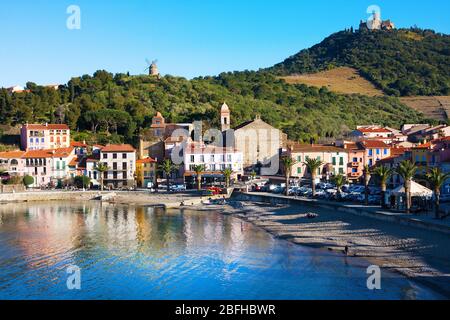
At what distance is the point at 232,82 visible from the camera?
132 meters

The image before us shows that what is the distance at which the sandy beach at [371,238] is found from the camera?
83.8ft

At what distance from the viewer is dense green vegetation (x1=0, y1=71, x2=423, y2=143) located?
85.2 metres

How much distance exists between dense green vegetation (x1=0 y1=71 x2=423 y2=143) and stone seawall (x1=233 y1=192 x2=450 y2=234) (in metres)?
34.1

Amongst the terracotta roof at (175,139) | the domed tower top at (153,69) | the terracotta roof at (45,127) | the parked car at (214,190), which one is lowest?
the parked car at (214,190)

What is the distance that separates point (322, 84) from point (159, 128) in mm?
79498

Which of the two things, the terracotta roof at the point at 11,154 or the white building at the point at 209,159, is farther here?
the terracotta roof at the point at 11,154

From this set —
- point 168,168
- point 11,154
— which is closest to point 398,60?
point 168,168

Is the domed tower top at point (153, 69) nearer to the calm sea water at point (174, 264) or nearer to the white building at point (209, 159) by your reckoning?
the white building at point (209, 159)

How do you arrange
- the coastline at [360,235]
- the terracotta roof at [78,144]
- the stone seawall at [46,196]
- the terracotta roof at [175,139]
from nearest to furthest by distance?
the coastline at [360,235] → the stone seawall at [46,196] → the terracotta roof at [175,139] → the terracotta roof at [78,144]

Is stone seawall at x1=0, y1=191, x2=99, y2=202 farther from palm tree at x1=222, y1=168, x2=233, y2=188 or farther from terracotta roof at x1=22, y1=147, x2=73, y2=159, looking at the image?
palm tree at x1=222, y1=168, x2=233, y2=188

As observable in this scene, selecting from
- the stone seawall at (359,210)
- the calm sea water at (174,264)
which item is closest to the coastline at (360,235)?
the stone seawall at (359,210)

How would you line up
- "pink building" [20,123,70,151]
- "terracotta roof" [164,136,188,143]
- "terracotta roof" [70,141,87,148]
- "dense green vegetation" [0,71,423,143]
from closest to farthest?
"terracotta roof" [164,136,188,143] → "terracotta roof" [70,141,87,148] → "pink building" [20,123,70,151] → "dense green vegetation" [0,71,423,143]

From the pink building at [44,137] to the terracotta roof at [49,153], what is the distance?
5.08 m

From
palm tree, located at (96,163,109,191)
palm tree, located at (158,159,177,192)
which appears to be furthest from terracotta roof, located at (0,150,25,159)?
palm tree, located at (158,159,177,192)
